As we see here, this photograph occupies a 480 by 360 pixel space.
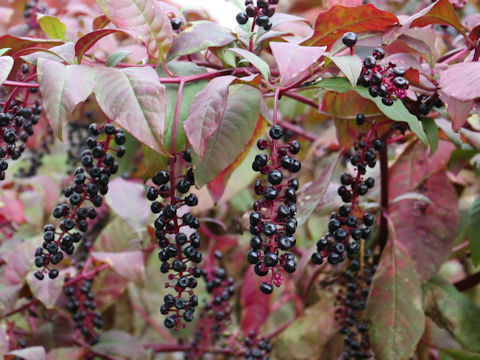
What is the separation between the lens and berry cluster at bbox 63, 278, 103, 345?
1.28 meters

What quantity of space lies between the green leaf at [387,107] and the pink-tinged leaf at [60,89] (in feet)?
1.23

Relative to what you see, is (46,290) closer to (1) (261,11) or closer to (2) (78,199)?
(2) (78,199)

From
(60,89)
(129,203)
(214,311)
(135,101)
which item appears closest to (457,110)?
(135,101)

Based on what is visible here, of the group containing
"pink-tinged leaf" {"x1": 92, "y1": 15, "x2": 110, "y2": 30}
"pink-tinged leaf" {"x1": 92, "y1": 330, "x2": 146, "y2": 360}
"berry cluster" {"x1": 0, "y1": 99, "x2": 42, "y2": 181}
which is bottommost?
"pink-tinged leaf" {"x1": 92, "y1": 330, "x2": 146, "y2": 360}

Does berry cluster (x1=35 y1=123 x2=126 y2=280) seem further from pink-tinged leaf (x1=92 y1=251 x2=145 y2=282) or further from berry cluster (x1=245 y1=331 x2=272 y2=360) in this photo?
berry cluster (x1=245 y1=331 x2=272 y2=360)

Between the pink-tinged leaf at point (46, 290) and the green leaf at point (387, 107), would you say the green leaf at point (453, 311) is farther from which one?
the pink-tinged leaf at point (46, 290)

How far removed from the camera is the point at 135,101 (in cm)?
74

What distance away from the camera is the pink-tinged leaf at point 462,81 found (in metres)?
0.75

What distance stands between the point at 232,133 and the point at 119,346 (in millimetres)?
769

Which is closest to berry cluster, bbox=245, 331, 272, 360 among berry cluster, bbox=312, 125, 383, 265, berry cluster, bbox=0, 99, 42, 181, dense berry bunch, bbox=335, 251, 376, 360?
dense berry bunch, bbox=335, 251, 376, 360

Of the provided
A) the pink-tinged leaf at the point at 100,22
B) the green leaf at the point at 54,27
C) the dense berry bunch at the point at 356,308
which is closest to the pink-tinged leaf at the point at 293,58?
the pink-tinged leaf at the point at 100,22

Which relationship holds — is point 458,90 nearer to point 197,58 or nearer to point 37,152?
point 197,58

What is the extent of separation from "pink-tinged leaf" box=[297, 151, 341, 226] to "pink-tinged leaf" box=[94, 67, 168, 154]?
465 mm

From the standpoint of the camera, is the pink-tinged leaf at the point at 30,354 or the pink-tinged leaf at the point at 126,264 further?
the pink-tinged leaf at the point at 126,264
